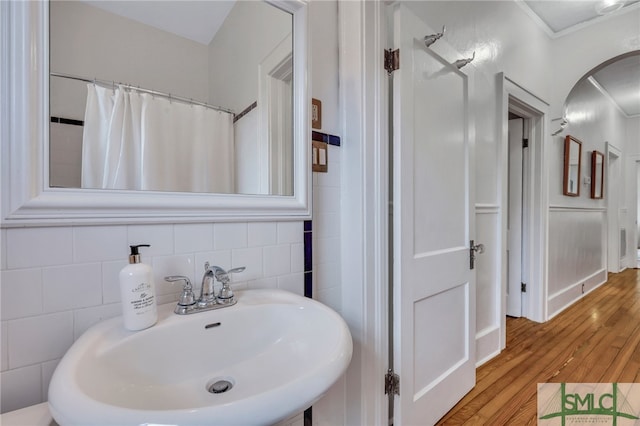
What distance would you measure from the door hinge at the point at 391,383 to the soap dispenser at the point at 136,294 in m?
0.99

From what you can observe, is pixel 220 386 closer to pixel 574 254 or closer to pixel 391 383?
pixel 391 383

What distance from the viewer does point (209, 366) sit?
0.75 m

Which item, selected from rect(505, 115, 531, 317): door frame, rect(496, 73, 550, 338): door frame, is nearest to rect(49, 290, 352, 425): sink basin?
rect(496, 73, 550, 338): door frame

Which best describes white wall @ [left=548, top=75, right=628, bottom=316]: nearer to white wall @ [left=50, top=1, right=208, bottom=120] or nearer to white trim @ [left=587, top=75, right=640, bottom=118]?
white trim @ [left=587, top=75, right=640, bottom=118]

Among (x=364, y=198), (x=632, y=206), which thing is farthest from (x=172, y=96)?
(x=632, y=206)

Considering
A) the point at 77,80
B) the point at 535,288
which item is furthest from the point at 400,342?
the point at 535,288

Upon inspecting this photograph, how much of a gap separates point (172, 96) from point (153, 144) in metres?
0.16

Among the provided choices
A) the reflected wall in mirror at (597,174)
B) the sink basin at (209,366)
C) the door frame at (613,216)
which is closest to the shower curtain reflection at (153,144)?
the sink basin at (209,366)

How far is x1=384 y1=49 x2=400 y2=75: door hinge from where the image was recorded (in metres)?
1.19

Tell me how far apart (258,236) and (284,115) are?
0.46 metres

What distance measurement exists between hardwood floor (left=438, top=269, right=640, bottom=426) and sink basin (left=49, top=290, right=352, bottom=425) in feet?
3.80

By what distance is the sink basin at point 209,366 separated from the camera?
0.43 meters

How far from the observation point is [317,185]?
1.12m

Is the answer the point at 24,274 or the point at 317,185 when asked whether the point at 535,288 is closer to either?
the point at 317,185
